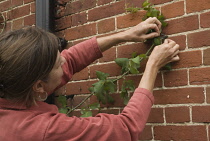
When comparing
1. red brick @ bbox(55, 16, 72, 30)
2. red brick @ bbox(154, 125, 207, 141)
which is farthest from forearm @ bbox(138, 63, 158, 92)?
red brick @ bbox(55, 16, 72, 30)

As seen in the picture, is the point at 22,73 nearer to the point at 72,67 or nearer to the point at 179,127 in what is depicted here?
the point at 72,67

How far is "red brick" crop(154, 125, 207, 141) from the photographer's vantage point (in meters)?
1.81

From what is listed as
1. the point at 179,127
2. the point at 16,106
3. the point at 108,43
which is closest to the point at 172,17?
the point at 108,43

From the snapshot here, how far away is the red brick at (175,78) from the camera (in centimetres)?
189

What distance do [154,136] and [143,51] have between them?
1.65 ft

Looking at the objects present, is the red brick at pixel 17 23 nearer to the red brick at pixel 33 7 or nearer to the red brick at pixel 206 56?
the red brick at pixel 33 7

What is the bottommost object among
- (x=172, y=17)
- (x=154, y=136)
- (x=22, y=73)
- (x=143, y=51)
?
(x=154, y=136)

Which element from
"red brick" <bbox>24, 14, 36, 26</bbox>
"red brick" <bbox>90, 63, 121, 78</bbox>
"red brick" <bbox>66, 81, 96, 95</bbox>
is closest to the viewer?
"red brick" <bbox>90, 63, 121, 78</bbox>

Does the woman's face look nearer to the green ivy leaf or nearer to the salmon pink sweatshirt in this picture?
the salmon pink sweatshirt

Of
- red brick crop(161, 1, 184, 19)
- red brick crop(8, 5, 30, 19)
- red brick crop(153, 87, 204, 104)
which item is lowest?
red brick crop(153, 87, 204, 104)

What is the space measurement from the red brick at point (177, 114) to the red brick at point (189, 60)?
238 mm

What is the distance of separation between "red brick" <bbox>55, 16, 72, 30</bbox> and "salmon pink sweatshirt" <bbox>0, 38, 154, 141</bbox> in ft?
3.19

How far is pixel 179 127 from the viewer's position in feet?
6.18

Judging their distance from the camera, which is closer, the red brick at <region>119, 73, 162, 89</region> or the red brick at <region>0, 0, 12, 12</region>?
the red brick at <region>119, 73, 162, 89</region>
